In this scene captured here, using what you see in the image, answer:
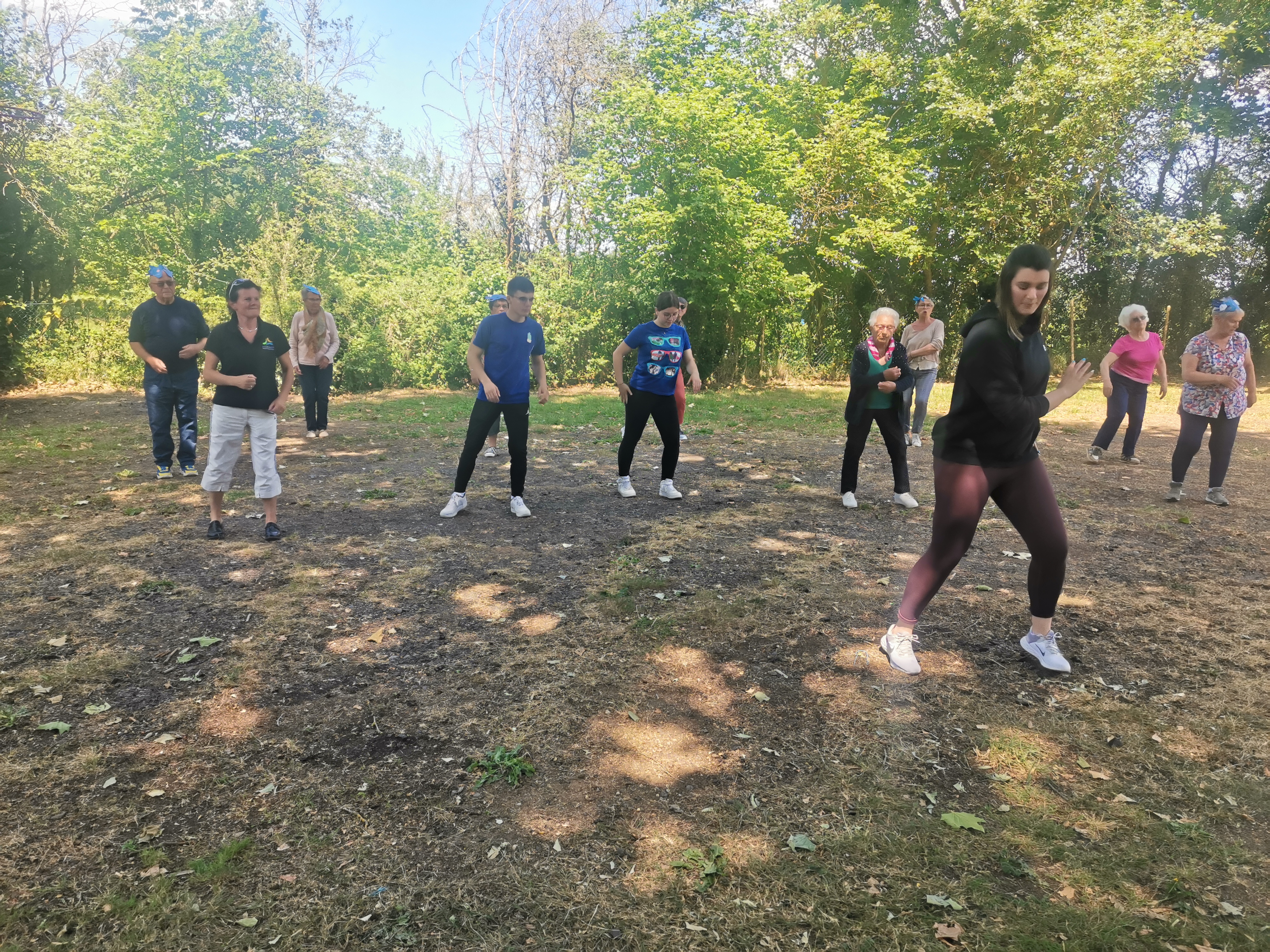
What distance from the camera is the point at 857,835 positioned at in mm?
2818

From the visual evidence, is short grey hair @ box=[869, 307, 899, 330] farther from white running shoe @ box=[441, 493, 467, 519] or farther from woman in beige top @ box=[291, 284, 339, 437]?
woman in beige top @ box=[291, 284, 339, 437]

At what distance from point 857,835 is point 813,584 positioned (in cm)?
272

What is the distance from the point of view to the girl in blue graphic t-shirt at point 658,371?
23.9 ft

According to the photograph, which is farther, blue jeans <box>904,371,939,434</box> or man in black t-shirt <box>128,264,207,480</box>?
blue jeans <box>904,371,939,434</box>

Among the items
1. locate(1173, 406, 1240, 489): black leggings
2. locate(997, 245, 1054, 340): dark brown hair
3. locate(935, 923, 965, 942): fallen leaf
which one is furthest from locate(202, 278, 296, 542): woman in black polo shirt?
locate(1173, 406, 1240, 489): black leggings

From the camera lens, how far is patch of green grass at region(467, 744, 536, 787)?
3.15 meters

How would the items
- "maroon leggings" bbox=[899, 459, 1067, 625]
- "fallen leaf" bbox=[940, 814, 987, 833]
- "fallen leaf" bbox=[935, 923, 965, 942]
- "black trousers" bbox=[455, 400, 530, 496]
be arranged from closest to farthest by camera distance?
"fallen leaf" bbox=[935, 923, 965, 942]
"fallen leaf" bbox=[940, 814, 987, 833]
"maroon leggings" bbox=[899, 459, 1067, 625]
"black trousers" bbox=[455, 400, 530, 496]

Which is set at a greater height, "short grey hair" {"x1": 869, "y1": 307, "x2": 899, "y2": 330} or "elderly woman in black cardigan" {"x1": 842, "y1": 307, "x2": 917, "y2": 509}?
"short grey hair" {"x1": 869, "y1": 307, "x2": 899, "y2": 330}

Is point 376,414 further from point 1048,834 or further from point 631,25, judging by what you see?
point 631,25

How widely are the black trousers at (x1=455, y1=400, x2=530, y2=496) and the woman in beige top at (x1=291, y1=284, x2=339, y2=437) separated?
15.9 feet

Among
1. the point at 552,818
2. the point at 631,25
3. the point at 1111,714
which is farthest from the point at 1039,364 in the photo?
the point at 631,25

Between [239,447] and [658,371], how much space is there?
3704 millimetres

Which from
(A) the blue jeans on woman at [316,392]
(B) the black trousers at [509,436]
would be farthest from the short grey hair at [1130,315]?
(A) the blue jeans on woman at [316,392]

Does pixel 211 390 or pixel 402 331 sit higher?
pixel 402 331
